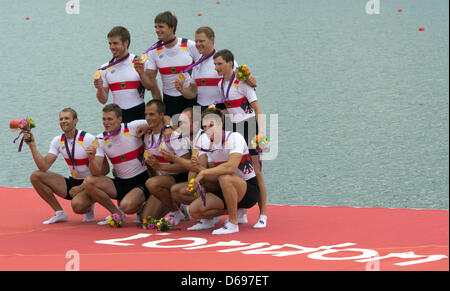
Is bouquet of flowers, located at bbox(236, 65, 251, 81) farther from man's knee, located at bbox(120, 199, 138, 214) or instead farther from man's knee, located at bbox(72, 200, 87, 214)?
man's knee, located at bbox(72, 200, 87, 214)

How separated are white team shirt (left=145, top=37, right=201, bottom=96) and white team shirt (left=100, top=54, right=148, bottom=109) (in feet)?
0.34

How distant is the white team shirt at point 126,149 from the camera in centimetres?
700

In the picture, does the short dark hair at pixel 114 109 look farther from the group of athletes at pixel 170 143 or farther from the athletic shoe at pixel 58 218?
the athletic shoe at pixel 58 218

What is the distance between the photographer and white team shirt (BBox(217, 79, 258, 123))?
675 centimetres

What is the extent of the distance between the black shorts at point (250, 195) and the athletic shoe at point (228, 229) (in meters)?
0.22

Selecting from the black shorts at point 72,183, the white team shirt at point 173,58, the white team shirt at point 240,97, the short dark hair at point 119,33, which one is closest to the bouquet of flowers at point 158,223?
the black shorts at point 72,183

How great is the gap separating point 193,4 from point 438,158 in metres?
19.5

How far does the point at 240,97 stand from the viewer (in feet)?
22.2

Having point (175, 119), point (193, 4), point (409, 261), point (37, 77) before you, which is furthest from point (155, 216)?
point (193, 4)

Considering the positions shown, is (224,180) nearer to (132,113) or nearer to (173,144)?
(173,144)

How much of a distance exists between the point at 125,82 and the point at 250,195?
164cm

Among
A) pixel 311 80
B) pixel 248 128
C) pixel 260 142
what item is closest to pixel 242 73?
pixel 248 128

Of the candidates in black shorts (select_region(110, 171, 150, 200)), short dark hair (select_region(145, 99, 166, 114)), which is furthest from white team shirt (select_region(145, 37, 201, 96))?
black shorts (select_region(110, 171, 150, 200))
